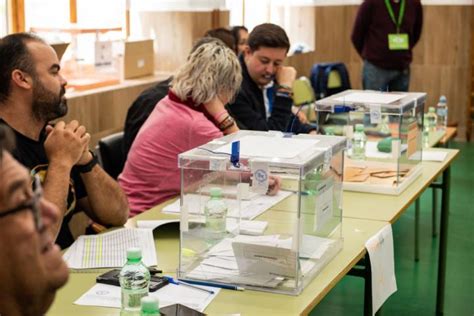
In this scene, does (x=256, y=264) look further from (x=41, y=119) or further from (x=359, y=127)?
(x=359, y=127)

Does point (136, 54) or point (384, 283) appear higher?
point (136, 54)

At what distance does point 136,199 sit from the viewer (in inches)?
146

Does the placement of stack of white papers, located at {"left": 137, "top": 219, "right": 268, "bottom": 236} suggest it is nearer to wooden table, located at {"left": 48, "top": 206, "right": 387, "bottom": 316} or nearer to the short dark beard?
wooden table, located at {"left": 48, "top": 206, "right": 387, "bottom": 316}

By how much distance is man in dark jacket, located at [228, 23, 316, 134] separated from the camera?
4539 millimetres

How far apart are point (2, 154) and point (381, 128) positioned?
130 inches

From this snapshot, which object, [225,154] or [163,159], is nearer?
[225,154]

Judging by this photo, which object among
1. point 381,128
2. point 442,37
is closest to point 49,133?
point 381,128

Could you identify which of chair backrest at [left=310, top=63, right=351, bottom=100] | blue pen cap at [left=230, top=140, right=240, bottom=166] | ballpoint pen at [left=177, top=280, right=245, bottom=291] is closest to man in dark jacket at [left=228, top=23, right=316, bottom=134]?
blue pen cap at [left=230, top=140, right=240, bottom=166]

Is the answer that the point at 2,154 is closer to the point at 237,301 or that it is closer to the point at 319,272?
the point at 237,301

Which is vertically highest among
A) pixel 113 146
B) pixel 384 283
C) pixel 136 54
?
pixel 136 54

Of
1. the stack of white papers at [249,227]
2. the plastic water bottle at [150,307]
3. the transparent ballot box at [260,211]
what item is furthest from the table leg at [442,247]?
the plastic water bottle at [150,307]

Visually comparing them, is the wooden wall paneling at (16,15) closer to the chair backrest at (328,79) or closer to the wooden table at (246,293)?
the wooden table at (246,293)

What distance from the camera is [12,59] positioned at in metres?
2.96

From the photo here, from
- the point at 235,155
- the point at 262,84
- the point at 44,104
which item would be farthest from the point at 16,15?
the point at 235,155
